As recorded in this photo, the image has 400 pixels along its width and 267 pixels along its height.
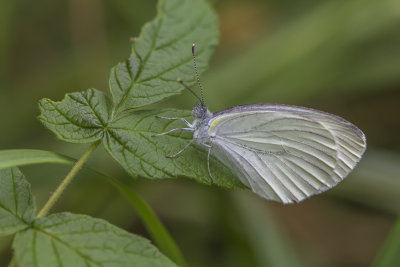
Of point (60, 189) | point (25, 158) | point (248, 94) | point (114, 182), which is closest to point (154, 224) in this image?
point (114, 182)

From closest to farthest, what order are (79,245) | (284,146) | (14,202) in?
(79,245) → (14,202) → (284,146)

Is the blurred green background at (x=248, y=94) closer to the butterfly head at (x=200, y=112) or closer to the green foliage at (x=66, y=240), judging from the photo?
the butterfly head at (x=200, y=112)

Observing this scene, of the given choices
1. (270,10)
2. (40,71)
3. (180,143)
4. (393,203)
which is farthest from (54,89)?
(393,203)

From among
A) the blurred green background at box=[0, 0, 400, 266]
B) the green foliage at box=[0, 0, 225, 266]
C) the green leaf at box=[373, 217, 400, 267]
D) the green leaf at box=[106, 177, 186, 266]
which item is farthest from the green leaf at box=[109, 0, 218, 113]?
the blurred green background at box=[0, 0, 400, 266]

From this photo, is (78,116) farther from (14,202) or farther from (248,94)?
(248,94)

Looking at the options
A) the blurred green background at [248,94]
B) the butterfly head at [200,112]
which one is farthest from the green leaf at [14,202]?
the blurred green background at [248,94]

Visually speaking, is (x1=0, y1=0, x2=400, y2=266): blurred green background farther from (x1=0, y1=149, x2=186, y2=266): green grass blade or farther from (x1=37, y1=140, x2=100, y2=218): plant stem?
(x1=37, y1=140, x2=100, y2=218): plant stem
